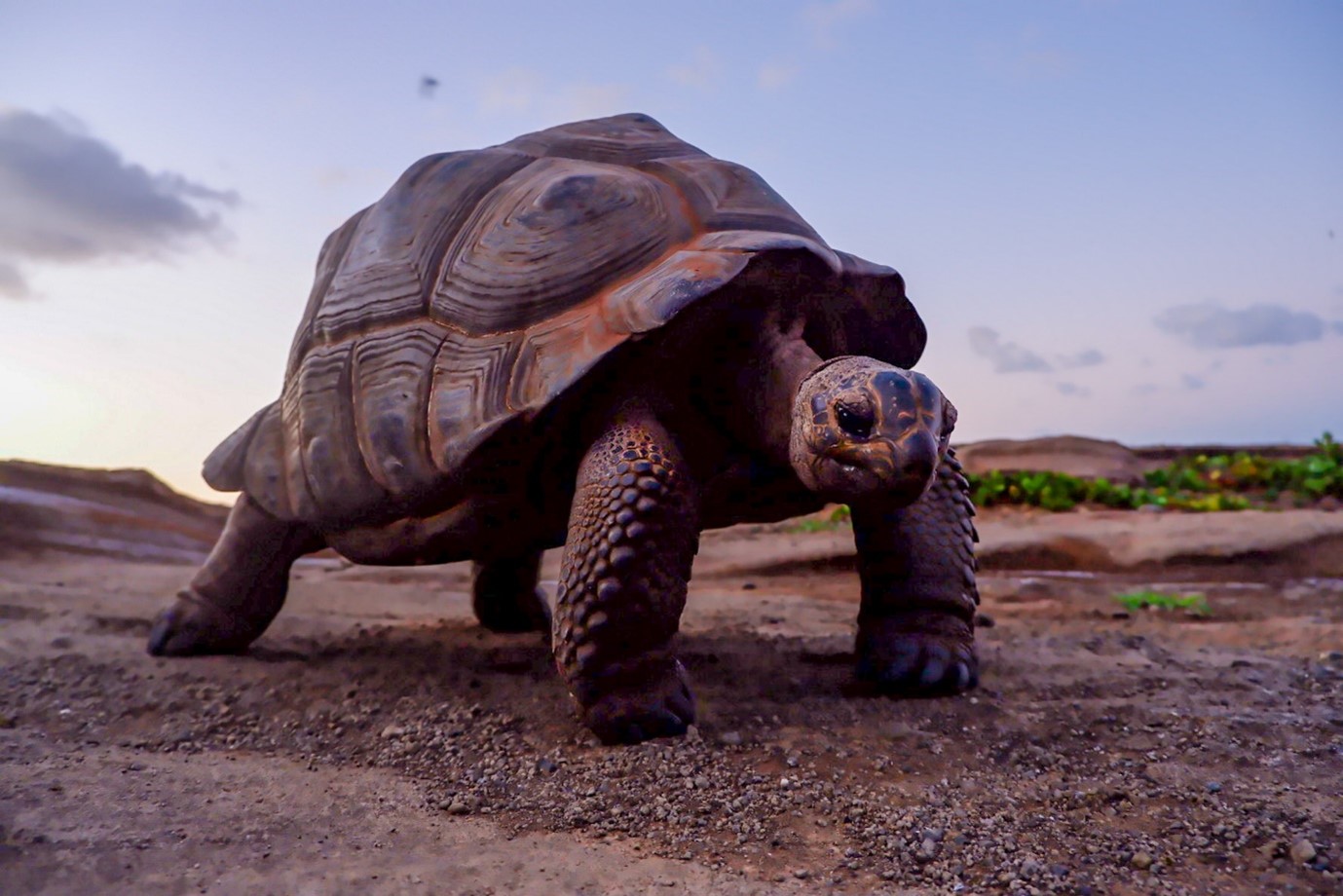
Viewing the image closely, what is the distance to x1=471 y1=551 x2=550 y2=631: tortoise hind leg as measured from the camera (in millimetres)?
4758

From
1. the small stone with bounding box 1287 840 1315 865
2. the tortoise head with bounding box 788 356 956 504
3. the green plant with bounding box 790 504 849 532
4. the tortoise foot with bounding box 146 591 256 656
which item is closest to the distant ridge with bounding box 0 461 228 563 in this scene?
the tortoise foot with bounding box 146 591 256 656

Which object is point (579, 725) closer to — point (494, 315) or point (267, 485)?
point (494, 315)

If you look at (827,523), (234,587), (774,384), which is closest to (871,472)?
(774,384)

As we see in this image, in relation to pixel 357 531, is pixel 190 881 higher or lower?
lower

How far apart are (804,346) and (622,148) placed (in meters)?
1.08

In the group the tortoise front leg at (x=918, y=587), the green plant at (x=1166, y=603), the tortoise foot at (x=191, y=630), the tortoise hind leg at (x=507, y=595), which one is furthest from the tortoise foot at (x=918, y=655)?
the green plant at (x=1166, y=603)

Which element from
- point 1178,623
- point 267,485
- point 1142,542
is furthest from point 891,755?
point 1142,542

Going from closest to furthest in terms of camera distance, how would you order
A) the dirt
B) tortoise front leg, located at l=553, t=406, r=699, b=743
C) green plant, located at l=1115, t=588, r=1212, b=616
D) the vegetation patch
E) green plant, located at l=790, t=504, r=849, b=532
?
the dirt
tortoise front leg, located at l=553, t=406, r=699, b=743
green plant, located at l=1115, t=588, r=1212, b=616
the vegetation patch
green plant, located at l=790, t=504, r=849, b=532

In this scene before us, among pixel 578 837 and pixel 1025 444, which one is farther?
pixel 1025 444

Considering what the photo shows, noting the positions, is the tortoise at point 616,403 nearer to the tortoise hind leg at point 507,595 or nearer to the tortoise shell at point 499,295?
the tortoise shell at point 499,295

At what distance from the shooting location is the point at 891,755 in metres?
2.59

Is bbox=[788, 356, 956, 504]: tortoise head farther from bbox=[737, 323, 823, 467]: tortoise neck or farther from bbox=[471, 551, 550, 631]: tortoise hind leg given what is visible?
bbox=[471, 551, 550, 631]: tortoise hind leg

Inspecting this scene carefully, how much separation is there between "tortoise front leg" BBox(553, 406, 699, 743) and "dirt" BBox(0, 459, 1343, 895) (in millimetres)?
109

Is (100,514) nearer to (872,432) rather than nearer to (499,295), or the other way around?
(499,295)
